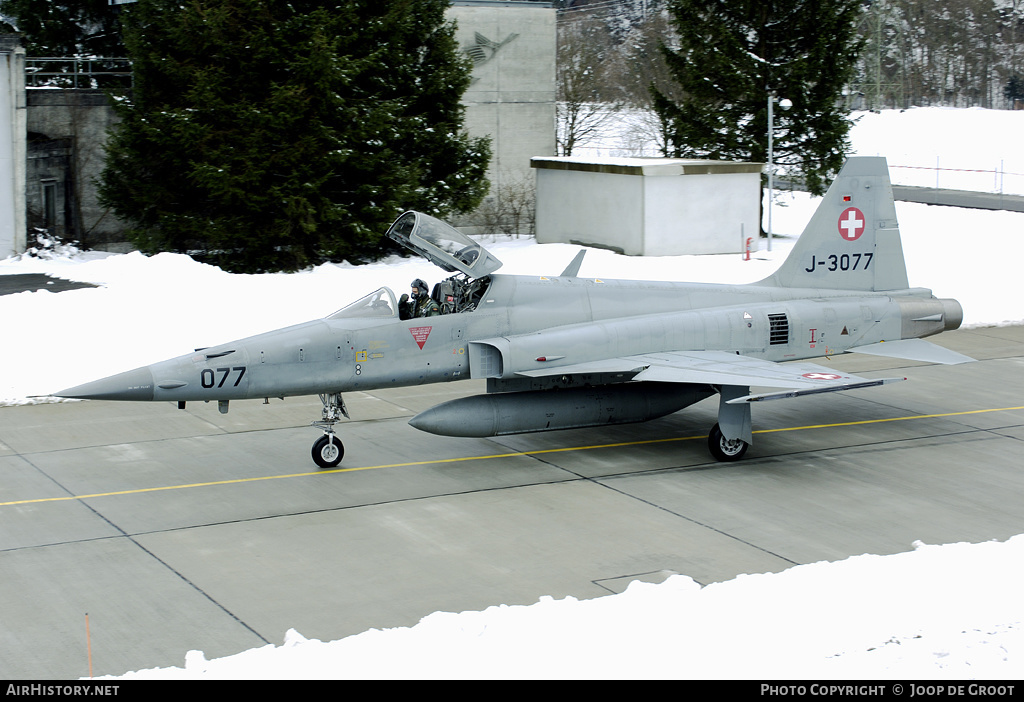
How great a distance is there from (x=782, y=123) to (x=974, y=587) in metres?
27.2

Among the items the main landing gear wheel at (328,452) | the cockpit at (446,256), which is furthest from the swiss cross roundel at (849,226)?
the main landing gear wheel at (328,452)

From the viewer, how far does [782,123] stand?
33.6 meters

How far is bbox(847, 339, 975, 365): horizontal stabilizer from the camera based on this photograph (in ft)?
47.0

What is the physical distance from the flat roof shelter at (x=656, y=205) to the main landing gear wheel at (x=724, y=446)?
16.0 m

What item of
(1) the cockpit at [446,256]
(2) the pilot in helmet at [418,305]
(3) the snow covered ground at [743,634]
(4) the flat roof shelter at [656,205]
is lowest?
(3) the snow covered ground at [743,634]

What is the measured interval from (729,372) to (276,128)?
621 inches

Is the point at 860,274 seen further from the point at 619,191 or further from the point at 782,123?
the point at 782,123

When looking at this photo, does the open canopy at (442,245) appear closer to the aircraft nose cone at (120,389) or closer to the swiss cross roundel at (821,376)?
the aircraft nose cone at (120,389)

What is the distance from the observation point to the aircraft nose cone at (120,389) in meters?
11.2

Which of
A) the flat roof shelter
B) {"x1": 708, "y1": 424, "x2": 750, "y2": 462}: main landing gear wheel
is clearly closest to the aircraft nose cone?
{"x1": 708, "y1": 424, "x2": 750, "y2": 462}: main landing gear wheel

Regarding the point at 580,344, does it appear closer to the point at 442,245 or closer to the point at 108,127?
the point at 442,245

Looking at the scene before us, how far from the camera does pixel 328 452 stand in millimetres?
12664

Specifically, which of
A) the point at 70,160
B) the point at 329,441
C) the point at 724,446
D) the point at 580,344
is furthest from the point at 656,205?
the point at 329,441

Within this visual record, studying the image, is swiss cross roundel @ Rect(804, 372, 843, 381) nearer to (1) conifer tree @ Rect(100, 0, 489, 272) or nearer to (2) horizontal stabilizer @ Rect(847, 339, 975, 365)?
(2) horizontal stabilizer @ Rect(847, 339, 975, 365)
